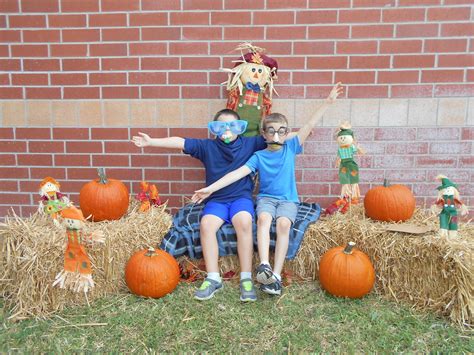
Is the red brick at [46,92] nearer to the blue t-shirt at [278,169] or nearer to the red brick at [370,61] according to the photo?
the blue t-shirt at [278,169]

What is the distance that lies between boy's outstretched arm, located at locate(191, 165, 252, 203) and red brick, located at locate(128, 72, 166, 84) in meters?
1.28

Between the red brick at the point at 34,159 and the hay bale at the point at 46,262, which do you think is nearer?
the hay bale at the point at 46,262

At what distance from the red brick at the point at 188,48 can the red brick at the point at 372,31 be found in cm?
146

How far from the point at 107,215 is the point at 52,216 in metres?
0.43

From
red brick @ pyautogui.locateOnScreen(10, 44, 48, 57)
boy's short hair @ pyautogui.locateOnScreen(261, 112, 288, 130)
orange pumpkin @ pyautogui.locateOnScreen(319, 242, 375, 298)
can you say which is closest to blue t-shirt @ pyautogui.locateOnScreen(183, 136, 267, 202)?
boy's short hair @ pyautogui.locateOnScreen(261, 112, 288, 130)

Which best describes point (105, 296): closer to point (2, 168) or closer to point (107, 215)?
point (107, 215)

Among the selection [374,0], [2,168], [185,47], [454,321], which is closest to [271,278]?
[454,321]

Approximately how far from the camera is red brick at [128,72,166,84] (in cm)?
427

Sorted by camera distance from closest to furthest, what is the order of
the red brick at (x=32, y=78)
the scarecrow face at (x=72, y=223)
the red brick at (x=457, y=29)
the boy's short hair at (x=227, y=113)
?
the scarecrow face at (x=72, y=223)
the boy's short hair at (x=227, y=113)
the red brick at (x=457, y=29)
the red brick at (x=32, y=78)

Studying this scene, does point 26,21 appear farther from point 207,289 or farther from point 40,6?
point 207,289

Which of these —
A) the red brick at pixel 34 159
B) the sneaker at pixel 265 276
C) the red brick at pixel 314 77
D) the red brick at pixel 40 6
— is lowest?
the sneaker at pixel 265 276

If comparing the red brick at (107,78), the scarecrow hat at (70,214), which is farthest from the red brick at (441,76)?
the scarecrow hat at (70,214)

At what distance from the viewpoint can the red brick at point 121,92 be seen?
A: 14.1ft

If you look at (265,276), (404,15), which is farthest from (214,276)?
(404,15)
